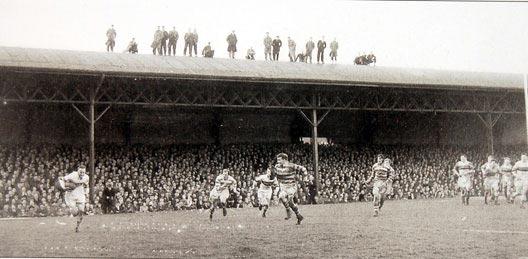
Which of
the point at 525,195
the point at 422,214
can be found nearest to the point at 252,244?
the point at 422,214

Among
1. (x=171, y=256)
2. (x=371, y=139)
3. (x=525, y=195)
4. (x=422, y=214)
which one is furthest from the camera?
(x=371, y=139)

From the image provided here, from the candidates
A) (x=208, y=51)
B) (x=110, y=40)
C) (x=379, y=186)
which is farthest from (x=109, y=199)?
(x=208, y=51)

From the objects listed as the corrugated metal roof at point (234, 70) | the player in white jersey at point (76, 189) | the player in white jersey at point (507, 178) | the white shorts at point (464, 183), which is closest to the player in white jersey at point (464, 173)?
the white shorts at point (464, 183)

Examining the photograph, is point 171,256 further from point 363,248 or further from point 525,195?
point 525,195

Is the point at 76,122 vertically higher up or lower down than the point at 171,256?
higher up

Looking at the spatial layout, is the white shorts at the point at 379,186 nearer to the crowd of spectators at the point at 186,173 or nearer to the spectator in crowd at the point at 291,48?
the crowd of spectators at the point at 186,173

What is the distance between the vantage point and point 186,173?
22562mm

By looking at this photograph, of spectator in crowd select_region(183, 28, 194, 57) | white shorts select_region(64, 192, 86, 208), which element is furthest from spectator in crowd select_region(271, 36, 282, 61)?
white shorts select_region(64, 192, 86, 208)

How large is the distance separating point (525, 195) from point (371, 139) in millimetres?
9830

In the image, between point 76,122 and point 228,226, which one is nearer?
point 228,226

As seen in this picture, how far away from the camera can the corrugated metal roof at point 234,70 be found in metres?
20.2

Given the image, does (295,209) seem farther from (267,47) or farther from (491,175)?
(267,47)

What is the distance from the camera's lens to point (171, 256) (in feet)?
38.4

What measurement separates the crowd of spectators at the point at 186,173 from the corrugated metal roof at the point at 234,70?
3.05 metres
